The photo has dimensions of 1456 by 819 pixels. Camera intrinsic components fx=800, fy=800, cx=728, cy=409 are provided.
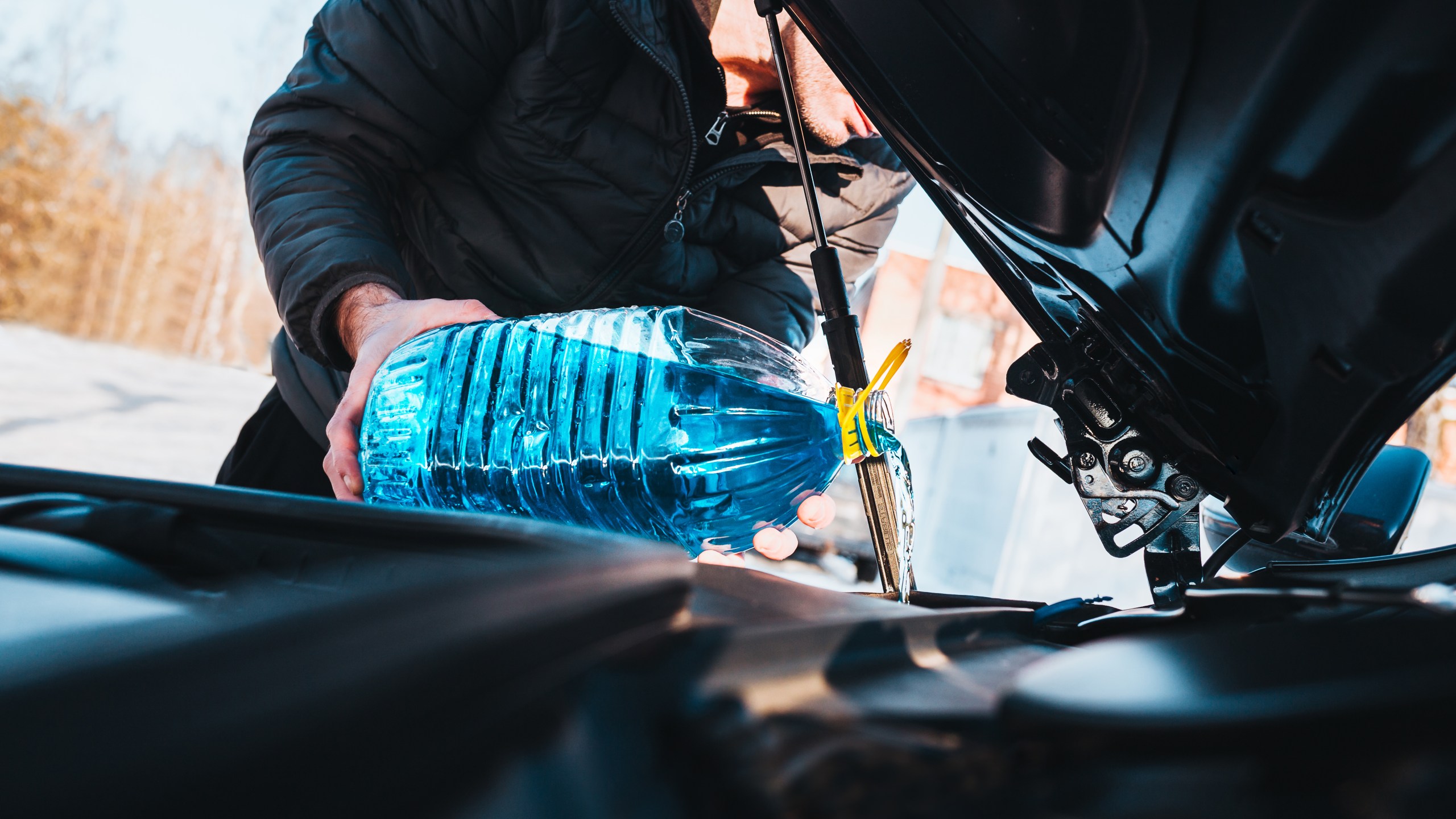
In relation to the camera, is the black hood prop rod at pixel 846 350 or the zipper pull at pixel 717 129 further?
the zipper pull at pixel 717 129

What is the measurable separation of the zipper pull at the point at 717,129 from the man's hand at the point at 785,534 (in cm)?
71

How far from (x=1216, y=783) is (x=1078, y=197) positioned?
59 centimetres

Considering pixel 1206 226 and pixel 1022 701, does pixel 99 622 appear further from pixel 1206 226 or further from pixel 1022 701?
pixel 1206 226

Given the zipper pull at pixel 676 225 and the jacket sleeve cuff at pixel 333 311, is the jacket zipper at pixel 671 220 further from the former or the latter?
the jacket sleeve cuff at pixel 333 311

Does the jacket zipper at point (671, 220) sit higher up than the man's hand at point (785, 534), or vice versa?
the jacket zipper at point (671, 220)

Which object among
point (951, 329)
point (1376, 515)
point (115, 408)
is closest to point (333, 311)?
point (1376, 515)

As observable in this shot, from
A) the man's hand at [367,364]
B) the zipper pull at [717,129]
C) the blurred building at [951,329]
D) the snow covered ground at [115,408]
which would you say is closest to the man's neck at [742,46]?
the zipper pull at [717,129]

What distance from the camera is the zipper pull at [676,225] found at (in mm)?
1506

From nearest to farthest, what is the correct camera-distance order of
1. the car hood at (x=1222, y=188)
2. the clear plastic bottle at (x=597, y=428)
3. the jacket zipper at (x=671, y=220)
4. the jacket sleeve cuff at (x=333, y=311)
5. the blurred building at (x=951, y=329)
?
the car hood at (x=1222, y=188) < the clear plastic bottle at (x=597, y=428) < the jacket sleeve cuff at (x=333, y=311) < the jacket zipper at (x=671, y=220) < the blurred building at (x=951, y=329)

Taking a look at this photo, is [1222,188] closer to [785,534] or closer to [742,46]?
[785,534]

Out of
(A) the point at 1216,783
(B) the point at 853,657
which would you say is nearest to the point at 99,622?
(B) the point at 853,657

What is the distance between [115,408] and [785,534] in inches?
250

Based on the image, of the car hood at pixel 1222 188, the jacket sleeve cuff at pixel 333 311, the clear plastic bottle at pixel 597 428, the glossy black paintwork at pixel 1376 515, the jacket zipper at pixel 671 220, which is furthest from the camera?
the jacket zipper at pixel 671 220

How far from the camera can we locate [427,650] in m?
0.26
